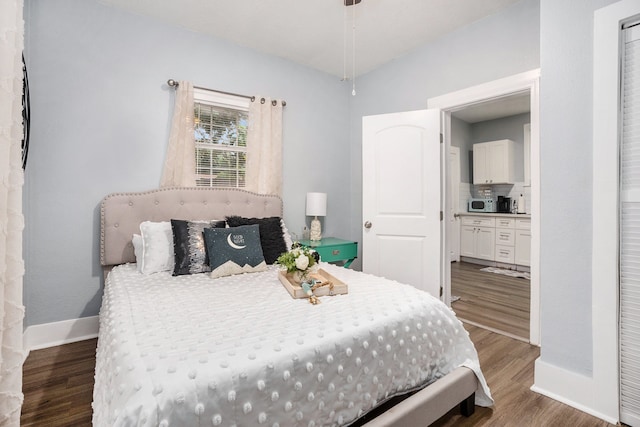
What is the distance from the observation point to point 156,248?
240 centimetres

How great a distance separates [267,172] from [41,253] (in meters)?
2.03

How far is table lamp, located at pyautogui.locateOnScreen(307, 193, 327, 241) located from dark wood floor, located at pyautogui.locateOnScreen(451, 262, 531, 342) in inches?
67.6

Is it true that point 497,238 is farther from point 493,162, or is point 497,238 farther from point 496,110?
point 496,110

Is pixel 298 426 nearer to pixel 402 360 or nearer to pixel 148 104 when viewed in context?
pixel 402 360

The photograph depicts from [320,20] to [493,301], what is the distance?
3515 millimetres

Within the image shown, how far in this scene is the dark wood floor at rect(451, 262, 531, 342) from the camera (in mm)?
3008

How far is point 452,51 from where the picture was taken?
307 centimetres

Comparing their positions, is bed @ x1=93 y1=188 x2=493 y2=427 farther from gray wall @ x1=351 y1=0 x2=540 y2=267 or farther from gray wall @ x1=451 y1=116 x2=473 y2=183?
gray wall @ x1=451 y1=116 x2=473 y2=183

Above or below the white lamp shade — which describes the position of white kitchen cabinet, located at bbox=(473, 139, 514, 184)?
above

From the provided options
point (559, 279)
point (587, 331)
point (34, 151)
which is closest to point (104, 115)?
point (34, 151)

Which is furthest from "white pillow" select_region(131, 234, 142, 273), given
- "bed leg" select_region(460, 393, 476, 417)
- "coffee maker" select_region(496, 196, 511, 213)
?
"coffee maker" select_region(496, 196, 511, 213)

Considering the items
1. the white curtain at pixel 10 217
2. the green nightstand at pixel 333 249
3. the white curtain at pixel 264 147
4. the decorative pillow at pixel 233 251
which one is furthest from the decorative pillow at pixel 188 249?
the white curtain at pixel 10 217

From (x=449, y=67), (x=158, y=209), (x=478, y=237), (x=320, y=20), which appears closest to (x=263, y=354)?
(x=158, y=209)

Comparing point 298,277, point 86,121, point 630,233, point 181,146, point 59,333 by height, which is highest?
point 86,121
